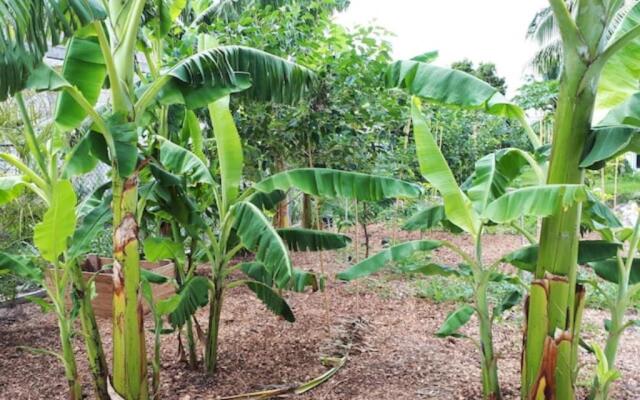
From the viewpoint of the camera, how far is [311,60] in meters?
4.64

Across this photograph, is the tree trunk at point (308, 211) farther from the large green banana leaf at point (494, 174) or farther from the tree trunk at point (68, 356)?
the tree trunk at point (68, 356)

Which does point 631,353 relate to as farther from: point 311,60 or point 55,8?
point 55,8

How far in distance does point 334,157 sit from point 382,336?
1986 millimetres

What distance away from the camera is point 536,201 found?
92.4 inches

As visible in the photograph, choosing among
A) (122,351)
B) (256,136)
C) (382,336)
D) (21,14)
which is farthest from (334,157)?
(21,14)

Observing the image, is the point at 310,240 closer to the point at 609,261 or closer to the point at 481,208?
the point at 481,208

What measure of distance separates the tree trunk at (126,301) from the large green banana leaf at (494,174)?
92.7 inches

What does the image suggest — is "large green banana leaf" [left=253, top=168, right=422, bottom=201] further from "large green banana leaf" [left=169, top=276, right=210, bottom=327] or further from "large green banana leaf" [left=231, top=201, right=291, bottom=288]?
"large green banana leaf" [left=169, top=276, right=210, bottom=327]

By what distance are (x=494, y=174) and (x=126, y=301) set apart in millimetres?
2728

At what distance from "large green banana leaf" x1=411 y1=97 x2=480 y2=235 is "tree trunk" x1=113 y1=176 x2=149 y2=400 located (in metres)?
1.93

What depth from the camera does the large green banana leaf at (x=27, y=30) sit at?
190 cm

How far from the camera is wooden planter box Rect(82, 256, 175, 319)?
5047 millimetres

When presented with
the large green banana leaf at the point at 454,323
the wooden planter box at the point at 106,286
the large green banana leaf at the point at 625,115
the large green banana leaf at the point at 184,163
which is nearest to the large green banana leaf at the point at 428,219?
the large green banana leaf at the point at 454,323

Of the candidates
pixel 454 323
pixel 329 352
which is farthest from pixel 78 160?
pixel 454 323
